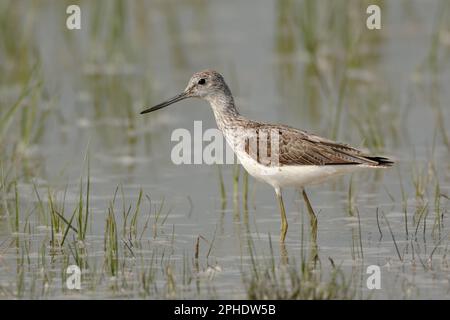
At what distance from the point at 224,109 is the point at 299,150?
1251 millimetres

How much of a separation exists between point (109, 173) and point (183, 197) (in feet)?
4.21

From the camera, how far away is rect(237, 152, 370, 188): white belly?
10125 millimetres

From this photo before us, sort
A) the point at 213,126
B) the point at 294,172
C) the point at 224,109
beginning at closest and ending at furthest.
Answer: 1. the point at 294,172
2. the point at 224,109
3. the point at 213,126

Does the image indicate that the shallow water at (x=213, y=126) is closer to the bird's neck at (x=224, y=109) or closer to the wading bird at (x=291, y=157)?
the wading bird at (x=291, y=157)

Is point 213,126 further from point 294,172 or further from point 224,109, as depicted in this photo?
point 294,172

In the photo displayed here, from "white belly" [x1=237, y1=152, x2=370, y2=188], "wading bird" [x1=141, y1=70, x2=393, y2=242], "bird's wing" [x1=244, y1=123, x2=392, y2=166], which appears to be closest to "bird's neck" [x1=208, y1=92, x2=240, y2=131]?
"wading bird" [x1=141, y1=70, x2=393, y2=242]

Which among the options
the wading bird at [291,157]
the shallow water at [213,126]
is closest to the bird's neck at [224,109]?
the wading bird at [291,157]

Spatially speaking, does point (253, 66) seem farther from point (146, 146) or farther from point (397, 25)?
point (146, 146)

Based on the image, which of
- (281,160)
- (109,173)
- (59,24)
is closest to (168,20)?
(59,24)

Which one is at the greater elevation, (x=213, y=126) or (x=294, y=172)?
(x=213, y=126)

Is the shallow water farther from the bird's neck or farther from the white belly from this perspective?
the bird's neck

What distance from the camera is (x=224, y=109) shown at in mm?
11195

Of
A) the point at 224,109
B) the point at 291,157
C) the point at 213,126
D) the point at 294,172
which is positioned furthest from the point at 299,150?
the point at 213,126

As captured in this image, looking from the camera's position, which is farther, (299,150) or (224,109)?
(224,109)
